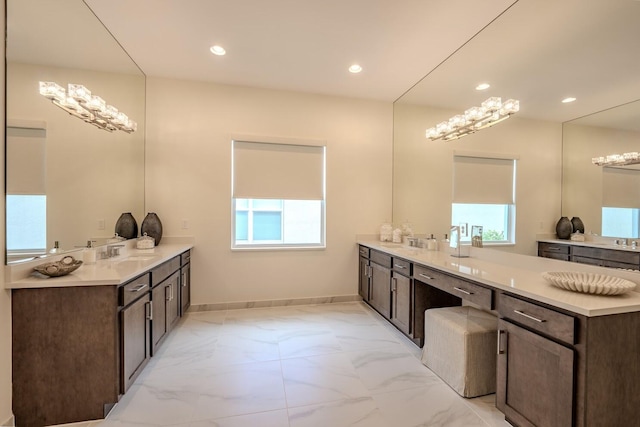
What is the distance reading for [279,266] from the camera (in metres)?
3.65

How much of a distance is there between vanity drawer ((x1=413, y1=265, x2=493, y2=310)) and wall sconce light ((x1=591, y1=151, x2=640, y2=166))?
→ 962 millimetres

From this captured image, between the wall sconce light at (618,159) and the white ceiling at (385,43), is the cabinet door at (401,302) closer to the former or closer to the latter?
the wall sconce light at (618,159)

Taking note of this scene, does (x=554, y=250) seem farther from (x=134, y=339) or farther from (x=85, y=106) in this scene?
(x=85, y=106)

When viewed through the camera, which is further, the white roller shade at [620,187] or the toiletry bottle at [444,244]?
the toiletry bottle at [444,244]

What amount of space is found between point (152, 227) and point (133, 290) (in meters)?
1.45

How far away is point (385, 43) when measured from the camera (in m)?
2.60

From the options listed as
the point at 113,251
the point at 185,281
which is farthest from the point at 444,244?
the point at 113,251

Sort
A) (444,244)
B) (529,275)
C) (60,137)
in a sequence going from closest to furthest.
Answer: (529,275), (60,137), (444,244)

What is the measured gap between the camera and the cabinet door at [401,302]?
2.65 m

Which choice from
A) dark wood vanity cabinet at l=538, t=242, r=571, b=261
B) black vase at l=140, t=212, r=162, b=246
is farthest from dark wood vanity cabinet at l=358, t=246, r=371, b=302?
black vase at l=140, t=212, r=162, b=246

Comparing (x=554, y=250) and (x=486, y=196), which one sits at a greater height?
(x=486, y=196)

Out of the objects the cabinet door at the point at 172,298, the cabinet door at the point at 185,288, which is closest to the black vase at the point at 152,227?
the cabinet door at the point at 185,288

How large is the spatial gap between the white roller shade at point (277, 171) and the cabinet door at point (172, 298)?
122 centimetres

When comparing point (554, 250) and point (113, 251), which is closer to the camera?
point (554, 250)
